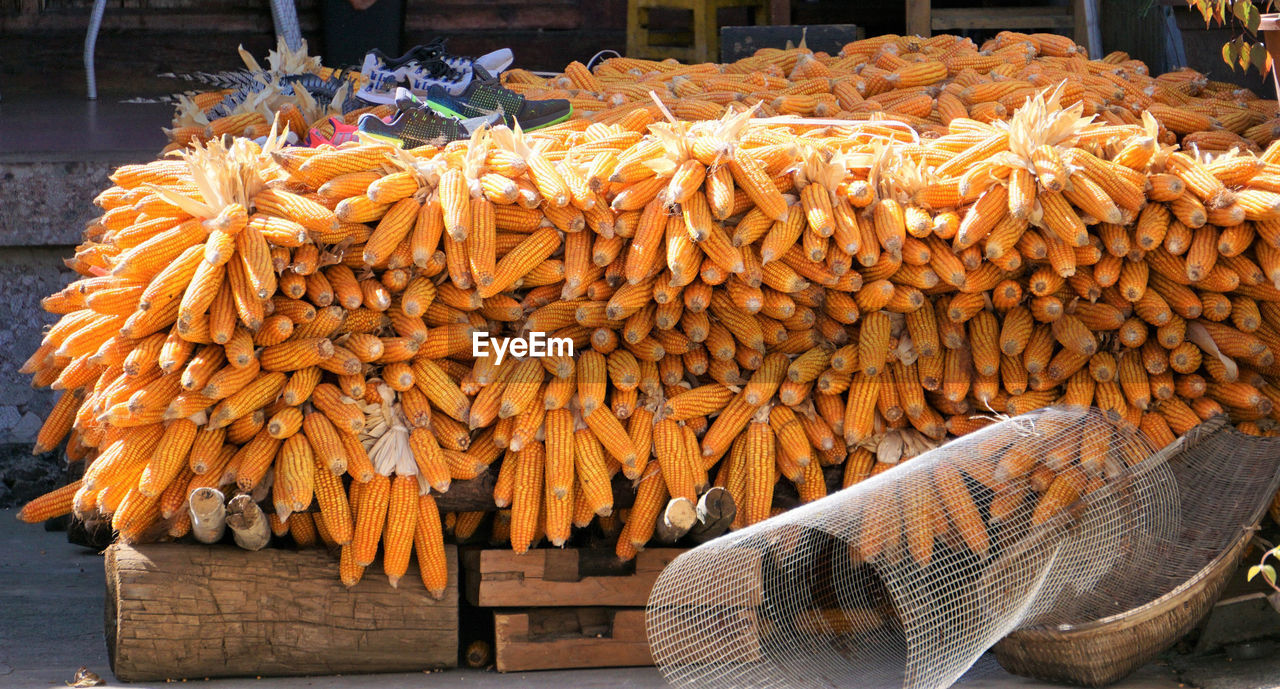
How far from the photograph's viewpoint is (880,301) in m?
3.68

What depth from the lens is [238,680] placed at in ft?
11.8

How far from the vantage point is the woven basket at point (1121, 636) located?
3.37 meters

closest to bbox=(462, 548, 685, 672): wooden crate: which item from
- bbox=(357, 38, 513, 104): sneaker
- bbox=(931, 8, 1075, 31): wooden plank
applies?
bbox=(357, 38, 513, 104): sneaker

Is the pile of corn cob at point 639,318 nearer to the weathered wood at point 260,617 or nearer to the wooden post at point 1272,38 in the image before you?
the weathered wood at point 260,617

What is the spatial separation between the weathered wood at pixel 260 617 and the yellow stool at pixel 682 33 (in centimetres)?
547

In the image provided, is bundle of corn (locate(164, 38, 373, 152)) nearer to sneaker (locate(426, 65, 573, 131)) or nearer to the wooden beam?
sneaker (locate(426, 65, 573, 131))

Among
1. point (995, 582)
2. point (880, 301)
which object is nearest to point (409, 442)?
point (880, 301)

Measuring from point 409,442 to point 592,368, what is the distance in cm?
56

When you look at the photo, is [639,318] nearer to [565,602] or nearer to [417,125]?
[565,602]

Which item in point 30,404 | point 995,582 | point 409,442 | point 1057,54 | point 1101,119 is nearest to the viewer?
point 995,582

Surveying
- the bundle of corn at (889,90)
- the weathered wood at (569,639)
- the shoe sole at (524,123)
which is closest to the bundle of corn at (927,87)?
the bundle of corn at (889,90)

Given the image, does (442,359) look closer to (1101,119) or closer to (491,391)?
(491,391)

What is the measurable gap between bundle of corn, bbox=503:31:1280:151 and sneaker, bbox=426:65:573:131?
32 centimetres

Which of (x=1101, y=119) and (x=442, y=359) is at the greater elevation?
(x=1101, y=119)
